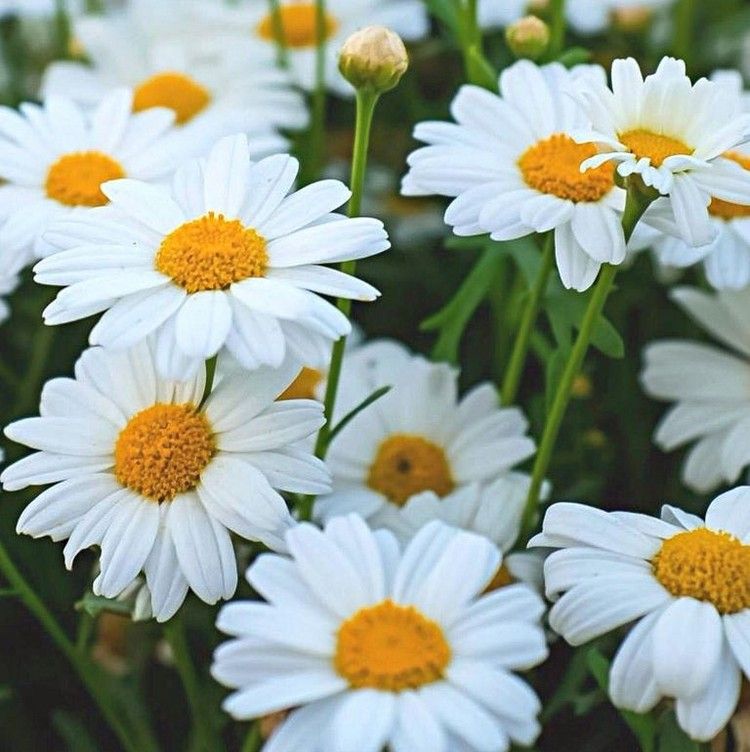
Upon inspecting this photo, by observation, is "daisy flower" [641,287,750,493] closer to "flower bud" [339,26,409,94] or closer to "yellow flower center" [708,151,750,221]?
"yellow flower center" [708,151,750,221]

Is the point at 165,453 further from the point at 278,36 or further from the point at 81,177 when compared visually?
the point at 278,36

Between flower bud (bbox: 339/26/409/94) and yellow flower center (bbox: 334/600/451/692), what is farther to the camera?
flower bud (bbox: 339/26/409/94)

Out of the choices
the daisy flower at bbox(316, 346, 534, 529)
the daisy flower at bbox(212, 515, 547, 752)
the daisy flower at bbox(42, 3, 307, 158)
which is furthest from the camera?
the daisy flower at bbox(42, 3, 307, 158)

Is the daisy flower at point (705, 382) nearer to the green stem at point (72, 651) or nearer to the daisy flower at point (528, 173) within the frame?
the daisy flower at point (528, 173)

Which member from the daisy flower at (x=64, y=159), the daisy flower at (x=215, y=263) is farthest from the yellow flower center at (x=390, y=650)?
the daisy flower at (x=64, y=159)

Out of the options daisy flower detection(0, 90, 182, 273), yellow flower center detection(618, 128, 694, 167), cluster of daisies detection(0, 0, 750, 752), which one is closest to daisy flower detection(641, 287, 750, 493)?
cluster of daisies detection(0, 0, 750, 752)

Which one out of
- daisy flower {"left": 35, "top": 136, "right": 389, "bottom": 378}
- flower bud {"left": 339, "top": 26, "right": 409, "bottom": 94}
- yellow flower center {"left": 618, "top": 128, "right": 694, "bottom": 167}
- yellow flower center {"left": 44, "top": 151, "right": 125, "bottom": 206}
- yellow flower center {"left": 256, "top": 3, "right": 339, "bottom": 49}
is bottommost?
yellow flower center {"left": 256, "top": 3, "right": 339, "bottom": 49}
